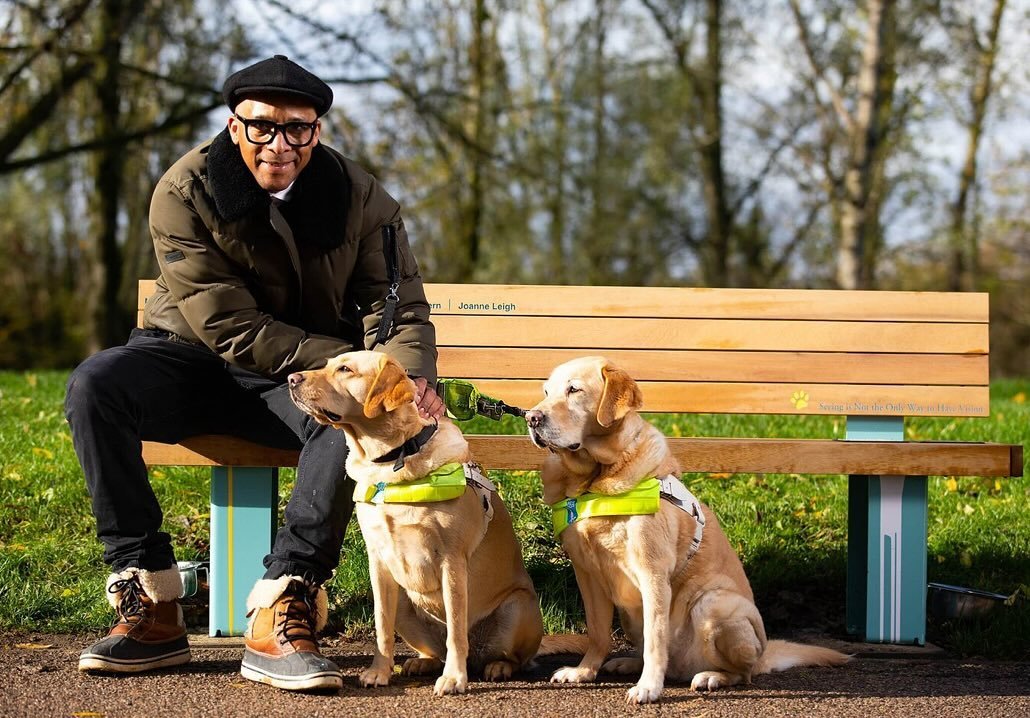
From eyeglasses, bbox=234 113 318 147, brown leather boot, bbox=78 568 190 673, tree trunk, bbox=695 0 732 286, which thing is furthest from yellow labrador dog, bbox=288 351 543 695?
tree trunk, bbox=695 0 732 286

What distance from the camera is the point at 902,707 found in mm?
3381

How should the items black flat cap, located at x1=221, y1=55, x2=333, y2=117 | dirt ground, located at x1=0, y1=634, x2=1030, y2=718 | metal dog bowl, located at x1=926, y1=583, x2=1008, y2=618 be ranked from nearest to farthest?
dirt ground, located at x1=0, y1=634, x2=1030, y2=718, black flat cap, located at x1=221, y1=55, x2=333, y2=117, metal dog bowl, located at x1=926, y1=583, x2=1008, y2=618

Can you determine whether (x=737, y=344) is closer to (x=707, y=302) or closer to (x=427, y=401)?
(x=707, y=302)

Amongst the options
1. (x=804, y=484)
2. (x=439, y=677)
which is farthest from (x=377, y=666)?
(x=804, y=484)

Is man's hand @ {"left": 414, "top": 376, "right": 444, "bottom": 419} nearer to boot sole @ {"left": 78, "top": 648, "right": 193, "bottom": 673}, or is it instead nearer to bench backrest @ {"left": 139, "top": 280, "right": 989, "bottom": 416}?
bench backrest @ {"left": 139, "top": 280, "right": 989, "bottom": 416}

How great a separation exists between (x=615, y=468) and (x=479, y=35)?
1440 centimetres

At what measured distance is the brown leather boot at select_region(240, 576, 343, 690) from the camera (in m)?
3.40

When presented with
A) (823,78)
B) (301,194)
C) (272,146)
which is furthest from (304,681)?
(823,78)

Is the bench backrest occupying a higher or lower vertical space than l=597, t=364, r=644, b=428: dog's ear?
higher

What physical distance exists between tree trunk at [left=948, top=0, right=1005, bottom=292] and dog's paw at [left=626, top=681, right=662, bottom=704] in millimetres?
17274

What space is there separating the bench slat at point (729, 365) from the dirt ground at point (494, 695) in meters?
1.23

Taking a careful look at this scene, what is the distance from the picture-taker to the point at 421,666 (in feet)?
12.4

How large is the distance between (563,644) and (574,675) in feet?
1.15

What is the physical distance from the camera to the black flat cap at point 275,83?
3729 mm
